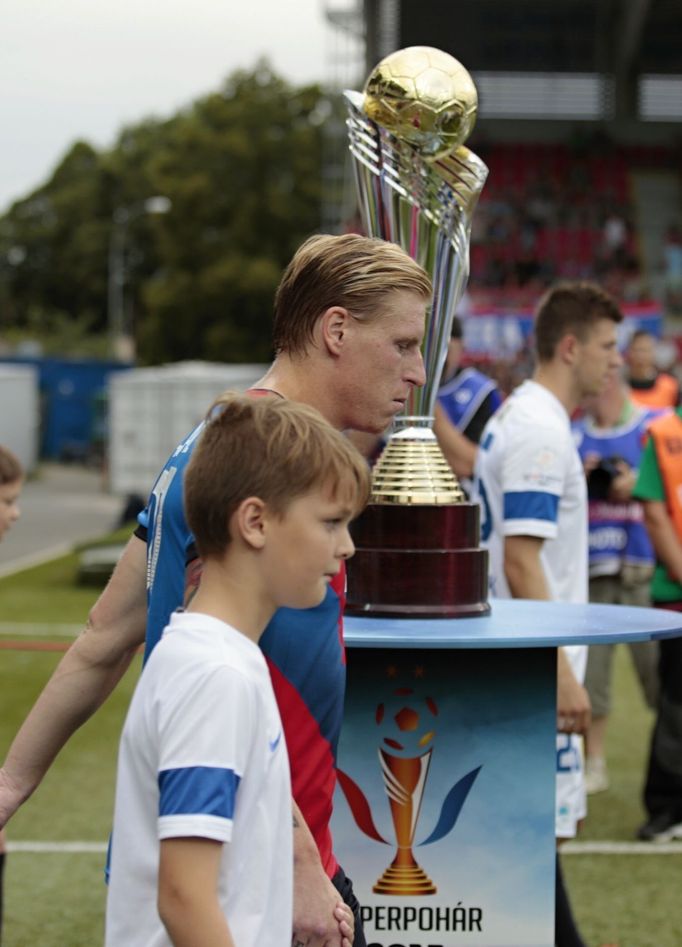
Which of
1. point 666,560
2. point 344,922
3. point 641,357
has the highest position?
point 641,357

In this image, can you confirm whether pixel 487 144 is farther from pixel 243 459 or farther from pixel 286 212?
pixel 243 459

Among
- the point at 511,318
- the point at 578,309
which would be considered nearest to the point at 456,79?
the point at 578,309

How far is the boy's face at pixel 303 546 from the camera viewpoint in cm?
210

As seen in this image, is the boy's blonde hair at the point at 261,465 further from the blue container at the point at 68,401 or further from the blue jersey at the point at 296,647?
the blue container at the point at 68,401

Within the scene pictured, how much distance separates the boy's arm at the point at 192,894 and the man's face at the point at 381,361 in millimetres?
923

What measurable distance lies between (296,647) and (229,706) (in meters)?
0.47

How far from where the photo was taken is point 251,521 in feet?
6.89

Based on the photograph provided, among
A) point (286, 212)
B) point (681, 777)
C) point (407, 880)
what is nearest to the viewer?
point (407, 880)

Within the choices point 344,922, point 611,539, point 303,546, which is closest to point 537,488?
point 344,922

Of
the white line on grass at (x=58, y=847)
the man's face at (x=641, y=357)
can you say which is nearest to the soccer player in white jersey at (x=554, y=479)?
the white line on grass at (x=58, y=847)

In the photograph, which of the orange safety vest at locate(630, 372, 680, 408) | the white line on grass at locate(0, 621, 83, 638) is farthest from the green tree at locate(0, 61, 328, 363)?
the orange safety vest at locate(630, 372, 680, 408)

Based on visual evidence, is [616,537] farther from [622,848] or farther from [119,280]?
[119,280]

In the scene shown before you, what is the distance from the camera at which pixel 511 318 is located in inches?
1134

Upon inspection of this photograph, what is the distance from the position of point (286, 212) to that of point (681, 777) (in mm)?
45749
